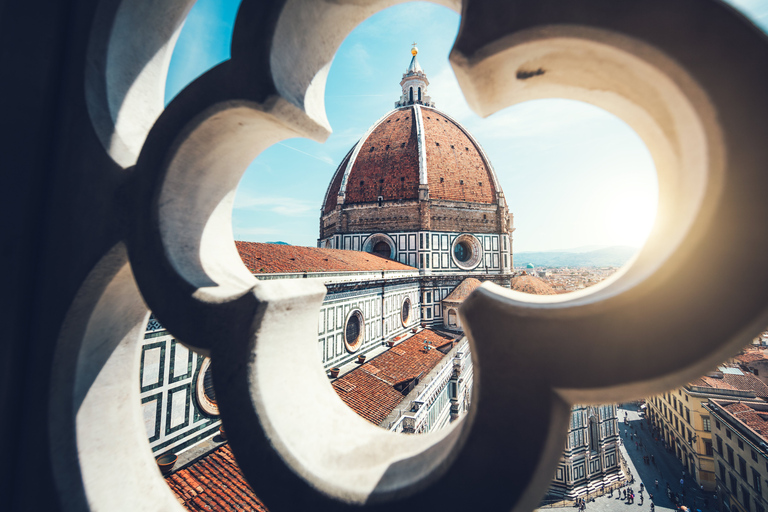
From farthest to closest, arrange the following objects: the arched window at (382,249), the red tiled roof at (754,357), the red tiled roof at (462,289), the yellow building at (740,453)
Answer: the arched window at (382,249) → the red tiled roof at (754,357) → the red tiled roof at (462,289) → the yellow building at (740,453)

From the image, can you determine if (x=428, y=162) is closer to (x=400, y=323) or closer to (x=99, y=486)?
(x=400, y=323)

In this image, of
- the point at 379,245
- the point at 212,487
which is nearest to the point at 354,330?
the point at 212,487

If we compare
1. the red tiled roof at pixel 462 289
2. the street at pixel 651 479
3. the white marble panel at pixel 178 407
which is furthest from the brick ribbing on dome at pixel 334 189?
the street at pixel 651 479

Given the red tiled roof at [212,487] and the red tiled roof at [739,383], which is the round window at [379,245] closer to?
the red tiled roof at [212,487]

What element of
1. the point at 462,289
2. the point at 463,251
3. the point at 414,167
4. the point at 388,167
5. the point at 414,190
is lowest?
the point at 462,289

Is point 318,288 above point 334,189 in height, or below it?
below

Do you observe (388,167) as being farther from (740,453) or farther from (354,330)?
(740,453)

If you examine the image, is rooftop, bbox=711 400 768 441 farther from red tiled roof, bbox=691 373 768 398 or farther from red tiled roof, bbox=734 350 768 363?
red tiled roof, bbox=734 350 768 363

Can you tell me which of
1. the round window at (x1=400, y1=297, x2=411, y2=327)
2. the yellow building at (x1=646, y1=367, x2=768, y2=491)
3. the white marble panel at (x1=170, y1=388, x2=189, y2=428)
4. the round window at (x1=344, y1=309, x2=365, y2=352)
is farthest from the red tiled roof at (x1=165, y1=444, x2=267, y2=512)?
the yellow building at (x1=646, y1=367, x2=768, y2=491)
